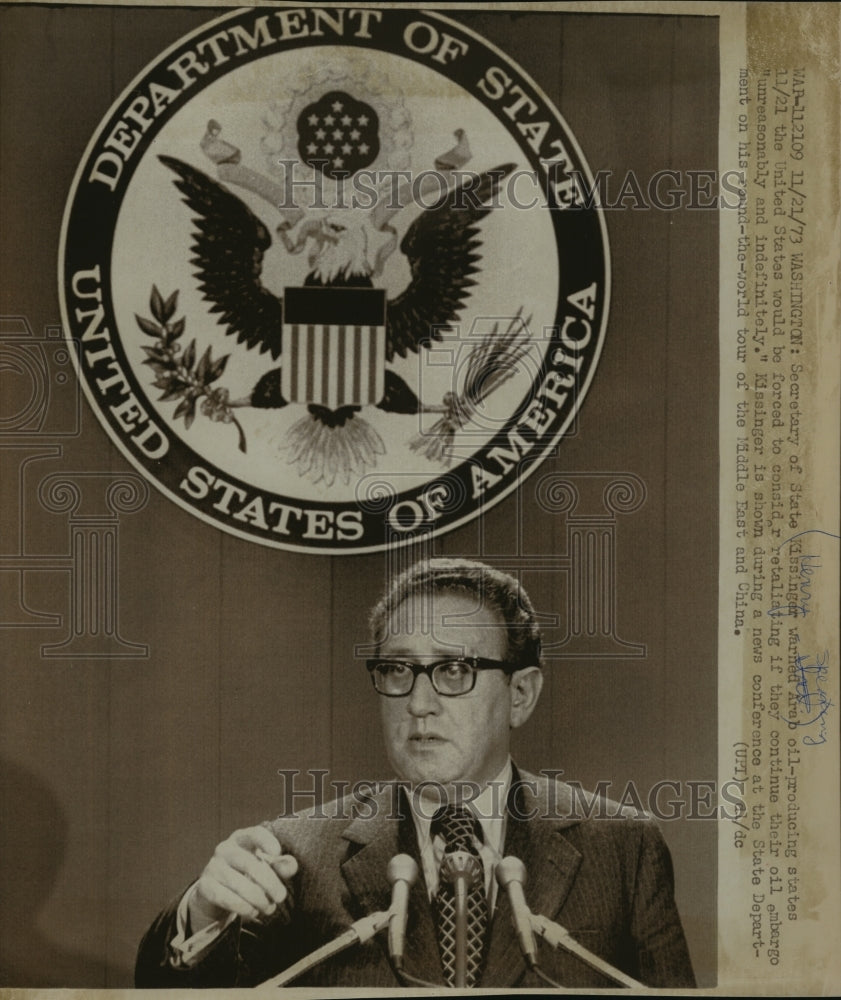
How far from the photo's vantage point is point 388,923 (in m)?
2.17

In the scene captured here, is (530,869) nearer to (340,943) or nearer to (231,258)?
(340,943)

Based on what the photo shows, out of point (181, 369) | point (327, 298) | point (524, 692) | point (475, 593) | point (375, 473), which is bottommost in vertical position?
point (524, 692)

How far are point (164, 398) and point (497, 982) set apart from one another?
1.30m

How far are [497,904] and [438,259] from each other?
4.13 feet

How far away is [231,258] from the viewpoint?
2.19 meters

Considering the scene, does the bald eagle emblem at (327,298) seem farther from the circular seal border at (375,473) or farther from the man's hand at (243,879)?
the man's hand at (243,879)

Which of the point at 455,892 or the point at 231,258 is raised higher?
the point at 231,258

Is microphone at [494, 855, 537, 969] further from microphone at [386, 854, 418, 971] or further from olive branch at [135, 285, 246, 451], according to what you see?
olive branch at [135, 285, 246, 451]

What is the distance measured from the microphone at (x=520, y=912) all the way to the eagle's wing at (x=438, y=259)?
1.04 m

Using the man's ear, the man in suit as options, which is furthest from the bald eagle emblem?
the man's ear

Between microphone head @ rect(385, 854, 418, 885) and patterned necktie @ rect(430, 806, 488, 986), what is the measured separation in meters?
Answer: 0.05

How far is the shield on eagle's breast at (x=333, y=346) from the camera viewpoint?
7.18 feet

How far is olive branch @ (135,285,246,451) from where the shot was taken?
219 centimetres
